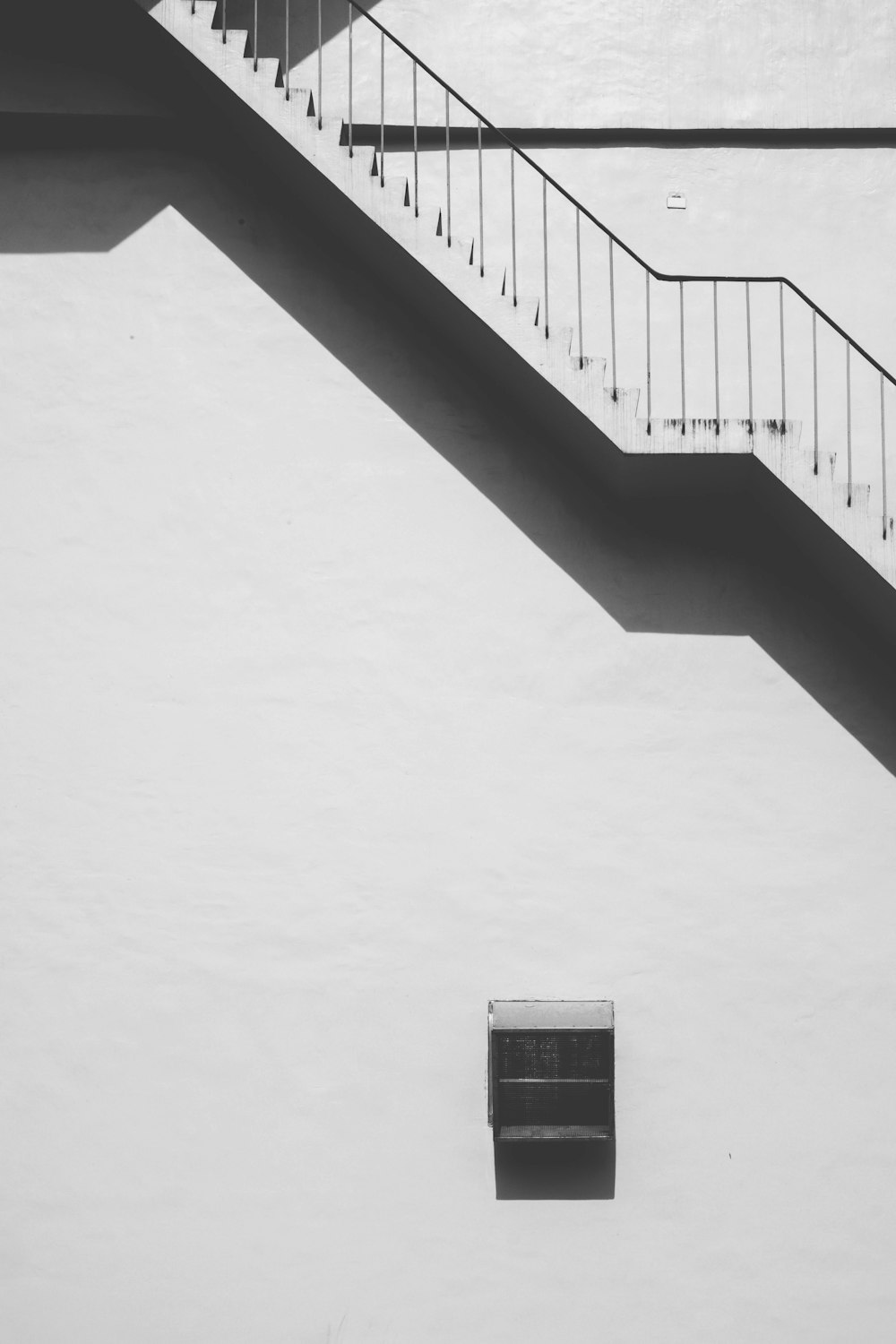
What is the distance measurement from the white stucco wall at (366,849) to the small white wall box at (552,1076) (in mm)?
271

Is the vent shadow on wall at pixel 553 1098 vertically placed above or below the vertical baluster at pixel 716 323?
below

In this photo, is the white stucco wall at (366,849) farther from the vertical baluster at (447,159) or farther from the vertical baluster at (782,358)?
the vertical baluster at (782,358)

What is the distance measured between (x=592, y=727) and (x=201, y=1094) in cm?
360

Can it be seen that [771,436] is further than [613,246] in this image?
No

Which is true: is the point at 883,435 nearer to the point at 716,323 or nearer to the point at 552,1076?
the point at 716,323

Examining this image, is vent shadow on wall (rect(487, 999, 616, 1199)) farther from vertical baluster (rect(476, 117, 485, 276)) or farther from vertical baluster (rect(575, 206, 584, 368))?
vertical baluster (rect(476, 117, 485, 276))

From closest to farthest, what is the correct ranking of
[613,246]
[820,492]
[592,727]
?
1. [820,492]
2. [592,727]
3. [613,246]

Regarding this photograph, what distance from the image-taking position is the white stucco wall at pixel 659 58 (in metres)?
10.4

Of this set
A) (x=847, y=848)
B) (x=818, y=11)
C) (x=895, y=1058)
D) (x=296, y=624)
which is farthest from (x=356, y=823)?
(x=818, y=11)

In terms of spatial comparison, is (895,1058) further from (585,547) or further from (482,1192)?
(585,547)

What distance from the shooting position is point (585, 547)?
959 cm

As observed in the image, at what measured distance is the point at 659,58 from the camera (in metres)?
10.5

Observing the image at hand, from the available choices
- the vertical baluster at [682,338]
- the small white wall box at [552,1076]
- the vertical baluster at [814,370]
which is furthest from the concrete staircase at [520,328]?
the small white wall box at [552,1076]

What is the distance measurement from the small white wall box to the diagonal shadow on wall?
9.05ft
